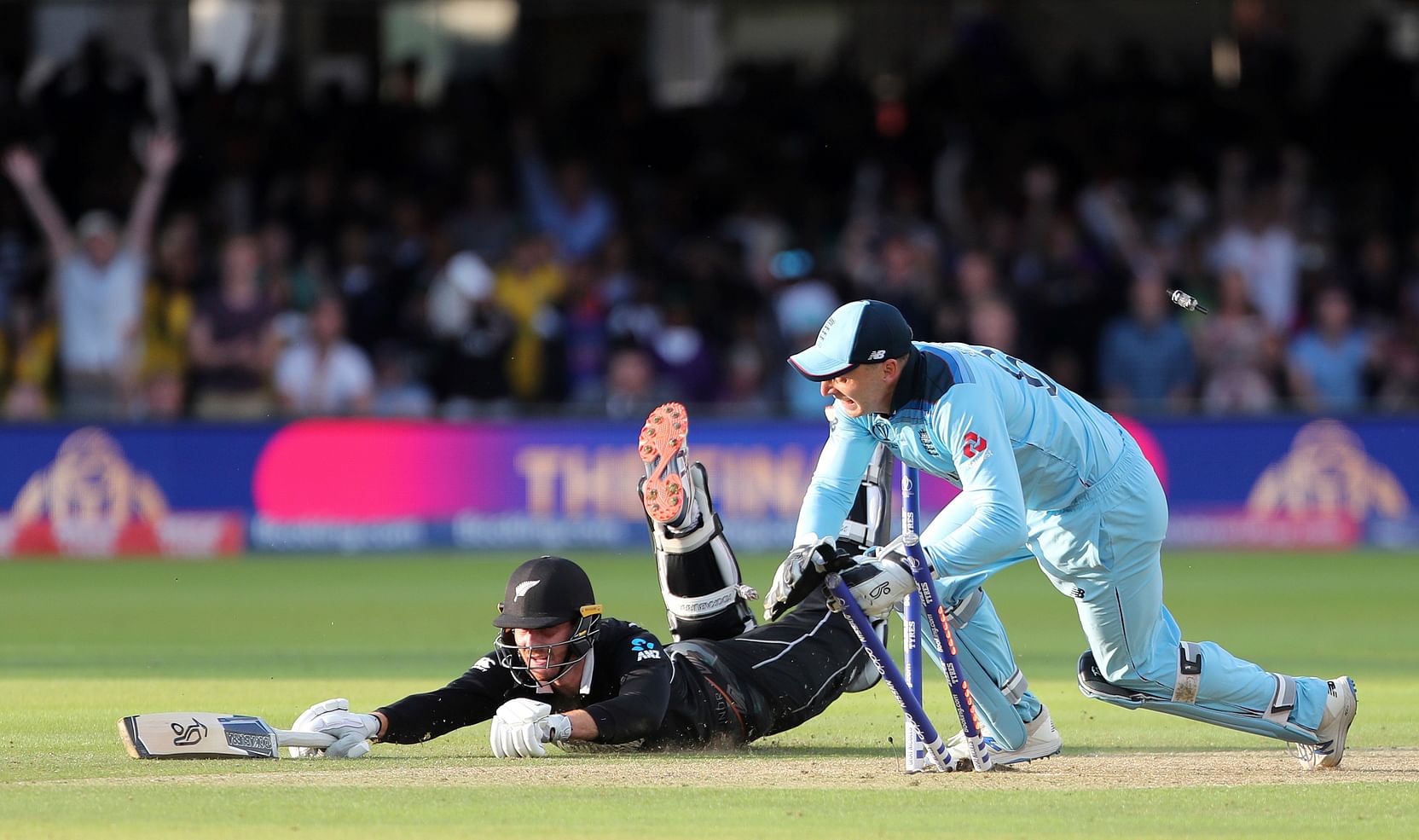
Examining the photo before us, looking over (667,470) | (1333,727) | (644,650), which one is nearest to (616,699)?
(644,650)

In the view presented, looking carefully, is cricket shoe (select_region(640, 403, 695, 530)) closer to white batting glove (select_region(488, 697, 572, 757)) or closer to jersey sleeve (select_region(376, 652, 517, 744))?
jersey sleeve (select_region(376, 652, 517, 744))

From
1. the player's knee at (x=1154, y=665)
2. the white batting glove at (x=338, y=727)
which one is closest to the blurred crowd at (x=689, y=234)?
the white batting glove at (x=338, y=727)

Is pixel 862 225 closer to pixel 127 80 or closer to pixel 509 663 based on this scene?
pixel 127 80

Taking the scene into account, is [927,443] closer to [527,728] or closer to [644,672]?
[644,672]

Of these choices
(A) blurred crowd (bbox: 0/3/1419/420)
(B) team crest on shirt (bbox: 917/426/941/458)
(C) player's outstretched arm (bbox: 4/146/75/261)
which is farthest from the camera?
(C) player's outstretched arm (bbox: 4/146/75/261)

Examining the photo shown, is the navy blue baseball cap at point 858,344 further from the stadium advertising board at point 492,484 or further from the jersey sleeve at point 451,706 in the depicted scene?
the stadium advertising board at point 492,484

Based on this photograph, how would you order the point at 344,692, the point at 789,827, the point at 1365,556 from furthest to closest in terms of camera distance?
the point at 1365,556 < the point at 344,692 < the point at 789,827

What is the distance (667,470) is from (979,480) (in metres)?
2.17

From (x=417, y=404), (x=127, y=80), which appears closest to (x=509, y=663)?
(x=417, y=404)

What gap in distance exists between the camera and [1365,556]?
17.8m

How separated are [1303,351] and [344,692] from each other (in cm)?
1230

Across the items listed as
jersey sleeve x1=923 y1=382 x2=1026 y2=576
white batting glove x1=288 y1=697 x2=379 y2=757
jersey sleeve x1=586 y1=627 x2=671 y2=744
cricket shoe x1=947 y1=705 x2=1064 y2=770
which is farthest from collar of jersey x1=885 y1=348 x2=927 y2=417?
white batting glove x1=288 y1=697 x2=379 y2=757

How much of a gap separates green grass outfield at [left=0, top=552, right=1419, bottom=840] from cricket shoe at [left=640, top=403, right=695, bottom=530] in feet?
3.43

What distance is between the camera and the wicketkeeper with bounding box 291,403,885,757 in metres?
7.46
